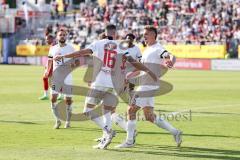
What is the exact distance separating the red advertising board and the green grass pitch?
23.5m

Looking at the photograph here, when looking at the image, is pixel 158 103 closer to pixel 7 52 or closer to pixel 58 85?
pixel 58 85

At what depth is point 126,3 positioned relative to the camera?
6238 cm

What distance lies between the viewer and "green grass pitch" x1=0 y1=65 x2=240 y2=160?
12125 millimetres

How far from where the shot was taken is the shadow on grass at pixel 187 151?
39.5 feet

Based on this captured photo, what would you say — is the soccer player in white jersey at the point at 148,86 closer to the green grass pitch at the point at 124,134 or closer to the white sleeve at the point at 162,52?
the white sleeve at the point at 162,52

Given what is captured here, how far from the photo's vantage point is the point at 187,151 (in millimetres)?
12672

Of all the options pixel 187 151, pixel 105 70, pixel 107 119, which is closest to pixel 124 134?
pixel 107 119

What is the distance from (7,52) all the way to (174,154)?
49.3 metres

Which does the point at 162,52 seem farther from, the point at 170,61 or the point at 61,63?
the point at 61,63

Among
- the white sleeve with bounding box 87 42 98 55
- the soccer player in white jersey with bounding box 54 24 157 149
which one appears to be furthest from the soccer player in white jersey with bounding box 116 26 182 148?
the white sleeve with bounding box 87 42 98 55

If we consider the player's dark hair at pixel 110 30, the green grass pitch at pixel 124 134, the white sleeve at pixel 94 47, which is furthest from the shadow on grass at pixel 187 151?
the player's dark hair at pixel 110 30

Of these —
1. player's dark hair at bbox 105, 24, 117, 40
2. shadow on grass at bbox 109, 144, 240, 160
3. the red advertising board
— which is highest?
player's dark hair at bbox 105, 24, 117, 40

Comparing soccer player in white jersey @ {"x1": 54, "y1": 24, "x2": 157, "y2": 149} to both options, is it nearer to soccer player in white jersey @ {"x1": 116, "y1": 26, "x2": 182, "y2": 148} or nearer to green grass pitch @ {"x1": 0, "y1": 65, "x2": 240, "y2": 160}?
soccer player in white jersey @ {"x1": 116, "y1": 26, "x2": 182, "y2": 148}

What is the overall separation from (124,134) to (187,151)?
114 inches
